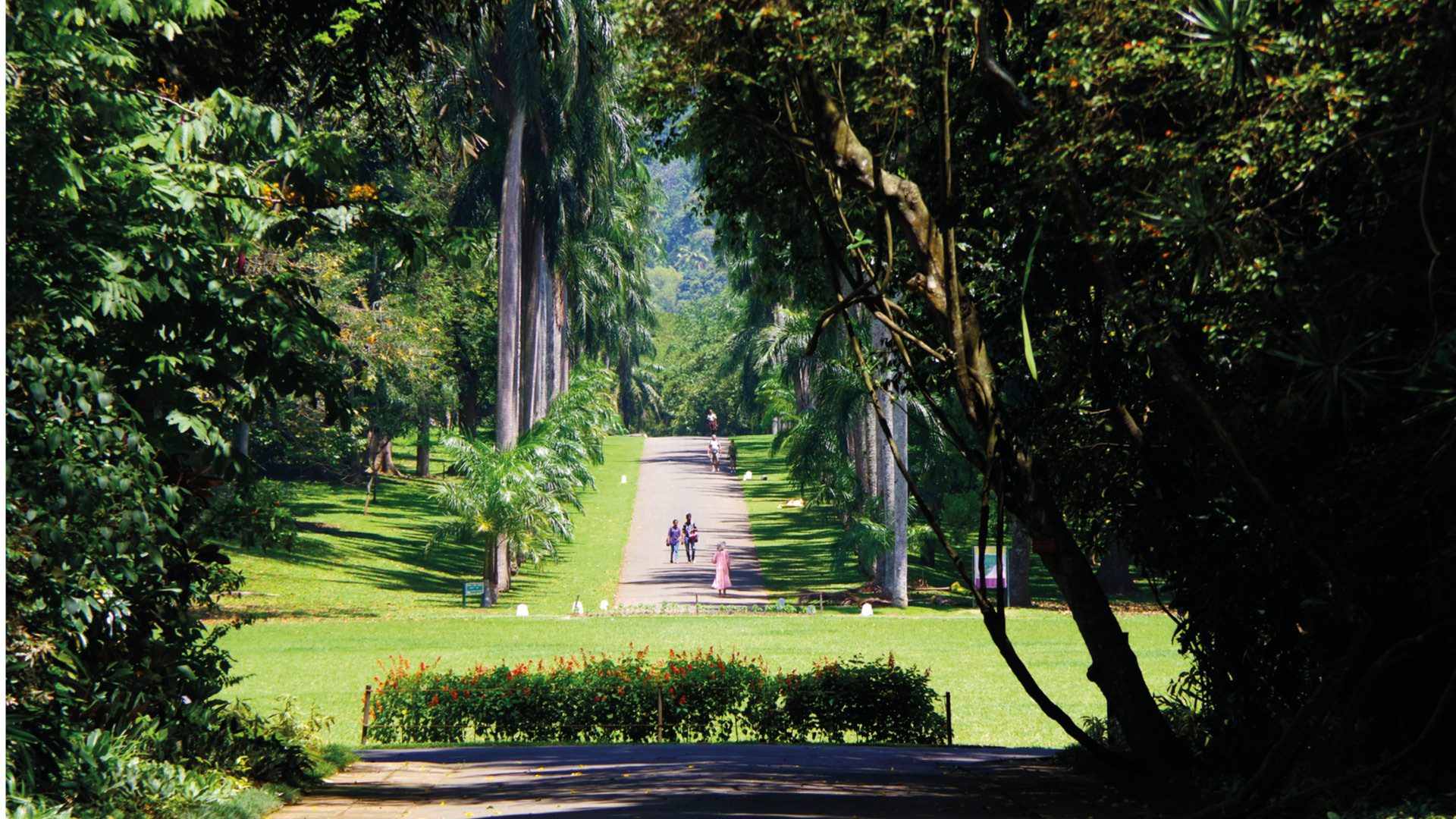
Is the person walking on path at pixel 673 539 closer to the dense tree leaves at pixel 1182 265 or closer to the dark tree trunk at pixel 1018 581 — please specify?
the dark tree trunk at pixel 1018 581

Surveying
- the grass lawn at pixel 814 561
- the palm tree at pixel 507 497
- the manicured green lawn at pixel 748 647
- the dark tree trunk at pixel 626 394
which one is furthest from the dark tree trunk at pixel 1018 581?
the dark tree trunk at pixel 626 394

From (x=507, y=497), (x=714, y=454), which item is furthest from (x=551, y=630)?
(x=714, y=454)

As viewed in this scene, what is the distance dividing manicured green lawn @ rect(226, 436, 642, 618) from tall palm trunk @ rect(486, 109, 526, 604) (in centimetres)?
Result: 234

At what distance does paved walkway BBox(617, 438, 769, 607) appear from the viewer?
3641 centimetres

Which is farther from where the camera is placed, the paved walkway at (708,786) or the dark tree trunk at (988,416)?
the dark tree trunk at (988,416)

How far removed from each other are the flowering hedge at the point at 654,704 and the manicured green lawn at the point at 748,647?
146 centimetres

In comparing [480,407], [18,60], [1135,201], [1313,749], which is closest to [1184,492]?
[1313,749]

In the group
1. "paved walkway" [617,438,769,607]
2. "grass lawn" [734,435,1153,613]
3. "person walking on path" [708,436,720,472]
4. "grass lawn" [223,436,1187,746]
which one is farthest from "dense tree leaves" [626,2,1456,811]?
"person walking on path" [708,436,720,472]

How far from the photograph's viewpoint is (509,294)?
112ft

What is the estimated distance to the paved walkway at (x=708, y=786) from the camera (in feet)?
30.3

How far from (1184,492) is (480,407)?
235 ft

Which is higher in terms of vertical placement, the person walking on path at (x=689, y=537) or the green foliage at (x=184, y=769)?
the person walking on path at (x=689, y=537)

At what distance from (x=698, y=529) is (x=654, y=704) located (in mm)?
33975

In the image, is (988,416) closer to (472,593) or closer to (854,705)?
(854,705)
